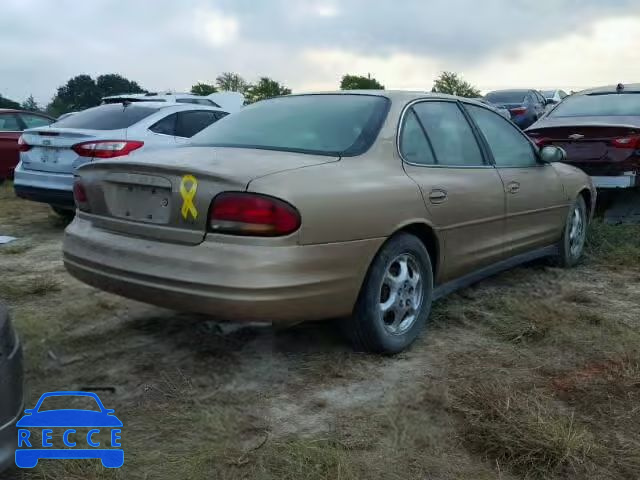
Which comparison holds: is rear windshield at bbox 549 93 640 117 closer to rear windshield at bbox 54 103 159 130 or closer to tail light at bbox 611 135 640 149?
tail light at bbox 611 135 640 149

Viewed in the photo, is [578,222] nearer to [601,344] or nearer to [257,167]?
[601,344]

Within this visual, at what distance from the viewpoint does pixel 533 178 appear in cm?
482

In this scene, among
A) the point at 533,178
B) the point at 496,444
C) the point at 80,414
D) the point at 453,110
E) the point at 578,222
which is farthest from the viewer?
the point at 578,222

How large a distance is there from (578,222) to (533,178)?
1113 millimetres

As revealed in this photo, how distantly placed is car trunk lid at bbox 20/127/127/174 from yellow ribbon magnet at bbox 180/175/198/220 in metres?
3.85

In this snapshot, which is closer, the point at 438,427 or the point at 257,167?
the point at 438,427

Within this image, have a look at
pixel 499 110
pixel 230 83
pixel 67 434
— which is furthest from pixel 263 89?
pixel 67 434

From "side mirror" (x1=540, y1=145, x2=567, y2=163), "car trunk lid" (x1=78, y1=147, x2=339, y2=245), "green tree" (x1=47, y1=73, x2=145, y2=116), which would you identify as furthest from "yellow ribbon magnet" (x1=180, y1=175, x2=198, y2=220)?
"green tree" (x1=47, y1=73, x2=145, y2=116)

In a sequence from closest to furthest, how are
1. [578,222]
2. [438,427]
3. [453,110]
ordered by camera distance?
[438,427]
[453,110]
[578,222]

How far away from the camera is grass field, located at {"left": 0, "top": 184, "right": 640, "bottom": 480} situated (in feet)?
8.13

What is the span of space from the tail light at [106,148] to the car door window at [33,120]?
17.2 ft

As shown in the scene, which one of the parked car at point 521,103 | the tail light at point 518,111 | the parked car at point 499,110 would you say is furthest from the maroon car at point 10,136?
the tail light at point 518,111

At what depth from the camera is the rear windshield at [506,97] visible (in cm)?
1850

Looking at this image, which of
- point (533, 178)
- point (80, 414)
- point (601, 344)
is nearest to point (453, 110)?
point (533, 178)
